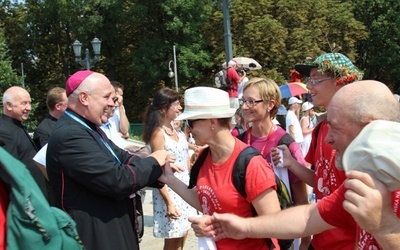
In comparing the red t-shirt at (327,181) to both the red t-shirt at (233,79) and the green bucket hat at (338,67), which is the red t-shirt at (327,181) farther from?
the red t-shirt at (233,79)

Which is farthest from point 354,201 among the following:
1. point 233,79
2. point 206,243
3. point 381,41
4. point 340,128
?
point 381,41

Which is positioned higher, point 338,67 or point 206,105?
point 338,67

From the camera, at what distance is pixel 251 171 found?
2754 mm

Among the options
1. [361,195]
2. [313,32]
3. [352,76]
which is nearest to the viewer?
[361,195]

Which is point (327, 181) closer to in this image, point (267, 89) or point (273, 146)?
point (273, 146)

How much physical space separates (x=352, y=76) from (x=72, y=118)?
74.6 inches

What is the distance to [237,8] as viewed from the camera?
107 ft

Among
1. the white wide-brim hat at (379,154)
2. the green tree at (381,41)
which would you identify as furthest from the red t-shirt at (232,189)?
the green tree at (381,41)

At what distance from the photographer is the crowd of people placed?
1535mm

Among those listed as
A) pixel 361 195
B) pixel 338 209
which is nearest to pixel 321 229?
pixel 338 209

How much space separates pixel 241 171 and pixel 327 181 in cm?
60

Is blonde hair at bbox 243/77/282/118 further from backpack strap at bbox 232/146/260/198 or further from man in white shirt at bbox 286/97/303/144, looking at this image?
man in white shirt at bbox 286/97/303/144

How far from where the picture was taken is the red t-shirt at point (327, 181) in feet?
9.22

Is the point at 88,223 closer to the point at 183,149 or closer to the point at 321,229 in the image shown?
the point at 321,229
